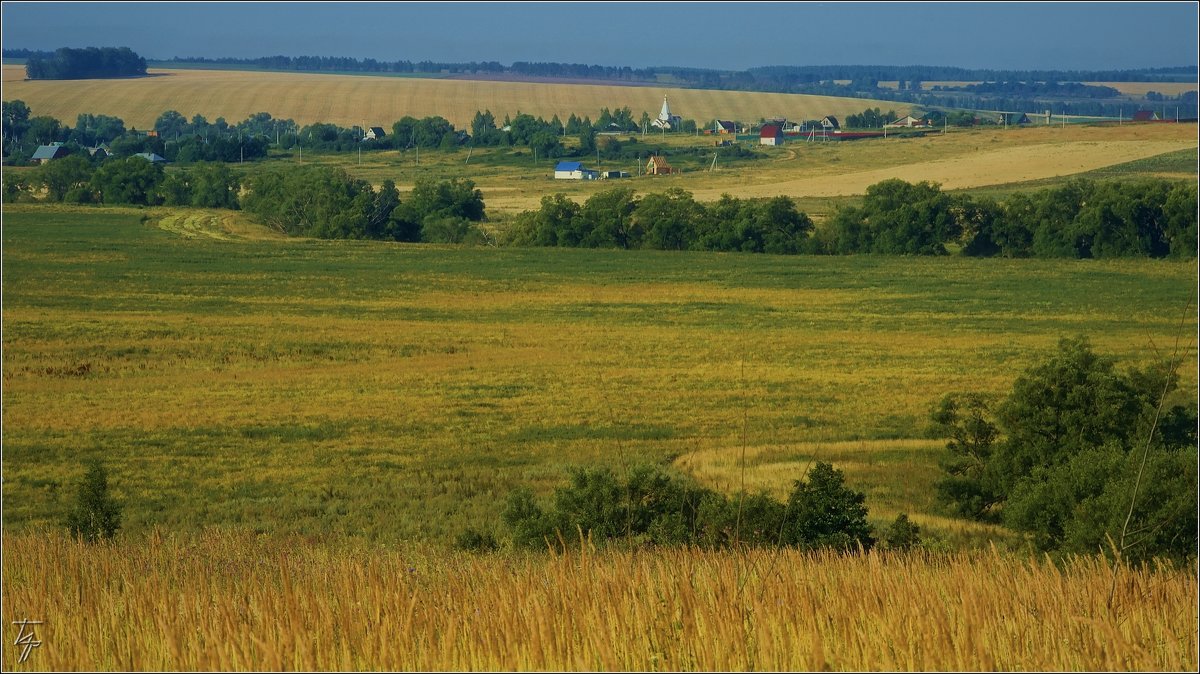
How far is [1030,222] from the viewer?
2781 inches

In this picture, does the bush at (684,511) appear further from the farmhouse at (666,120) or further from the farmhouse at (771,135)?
the farmhouse at (666,120)

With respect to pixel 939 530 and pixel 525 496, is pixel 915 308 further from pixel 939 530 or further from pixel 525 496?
pixel 525 496

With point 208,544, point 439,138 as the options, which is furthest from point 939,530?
point 439,138

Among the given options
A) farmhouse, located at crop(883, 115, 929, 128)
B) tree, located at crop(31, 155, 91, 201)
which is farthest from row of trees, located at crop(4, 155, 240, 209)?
farmhouse, located at crop(883, 115, 929, 128)

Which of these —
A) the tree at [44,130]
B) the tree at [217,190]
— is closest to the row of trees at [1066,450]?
the tree at [217,190]

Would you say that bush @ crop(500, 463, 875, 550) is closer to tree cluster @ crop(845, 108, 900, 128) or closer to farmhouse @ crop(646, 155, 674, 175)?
farmhouse @ crop(646, 155, 674, 175)

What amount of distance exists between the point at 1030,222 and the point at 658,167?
38030mm

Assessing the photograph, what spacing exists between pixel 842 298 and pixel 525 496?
45.9 meters

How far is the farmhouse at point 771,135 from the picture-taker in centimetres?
12006

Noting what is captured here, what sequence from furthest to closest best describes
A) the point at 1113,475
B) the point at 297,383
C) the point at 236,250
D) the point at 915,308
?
the point at 236,250, the point at 915,308, the point at 297,383, the point at 1113,475

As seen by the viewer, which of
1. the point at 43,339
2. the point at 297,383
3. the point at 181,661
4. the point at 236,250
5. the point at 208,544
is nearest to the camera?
the point at 181,661

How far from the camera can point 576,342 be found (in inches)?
1783

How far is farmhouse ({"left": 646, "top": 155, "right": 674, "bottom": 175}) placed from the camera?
334 feet

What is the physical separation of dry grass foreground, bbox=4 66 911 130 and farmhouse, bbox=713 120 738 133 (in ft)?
12.0
